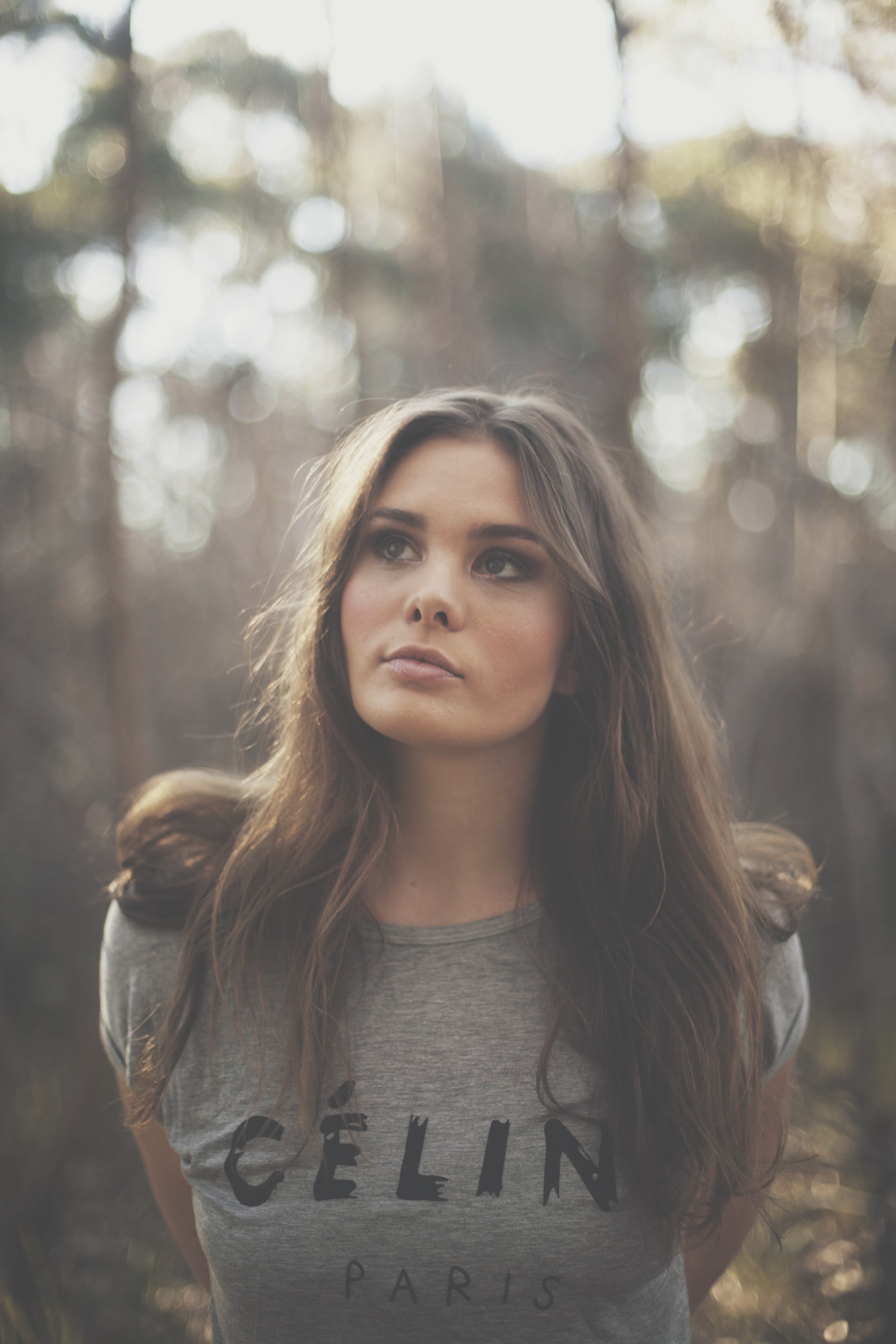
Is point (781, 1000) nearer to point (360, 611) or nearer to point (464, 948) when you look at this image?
point (464, 948)

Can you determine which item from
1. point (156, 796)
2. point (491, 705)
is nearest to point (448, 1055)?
point (491, 705)

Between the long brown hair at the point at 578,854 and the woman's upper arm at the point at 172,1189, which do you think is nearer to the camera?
the long brown hair at the point at 578,854

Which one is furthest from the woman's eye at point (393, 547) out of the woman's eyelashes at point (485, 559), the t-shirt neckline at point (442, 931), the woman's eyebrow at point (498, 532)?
the t-shirt neckline at point (442, 931)

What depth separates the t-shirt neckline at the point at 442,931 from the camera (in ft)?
4.70

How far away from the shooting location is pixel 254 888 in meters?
1.48

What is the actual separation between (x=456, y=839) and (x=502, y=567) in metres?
0.50

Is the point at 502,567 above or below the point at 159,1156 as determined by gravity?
above

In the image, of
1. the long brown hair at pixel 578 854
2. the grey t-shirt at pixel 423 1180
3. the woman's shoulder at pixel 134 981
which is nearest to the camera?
the grey t-shirt at pixel 423 1180

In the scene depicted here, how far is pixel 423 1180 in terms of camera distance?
48.8 inches

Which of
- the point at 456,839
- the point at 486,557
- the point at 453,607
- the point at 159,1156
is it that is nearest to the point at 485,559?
the point at 486,557

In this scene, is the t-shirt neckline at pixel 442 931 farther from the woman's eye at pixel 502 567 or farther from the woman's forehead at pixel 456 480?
the woman's forehead at pixel 456 480

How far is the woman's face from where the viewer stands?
1.36 m

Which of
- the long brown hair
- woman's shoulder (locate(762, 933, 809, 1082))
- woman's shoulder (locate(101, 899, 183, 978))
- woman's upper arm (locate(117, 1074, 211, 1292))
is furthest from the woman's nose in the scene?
woman's upper arm (locate(117, 1074, 211, 1292))

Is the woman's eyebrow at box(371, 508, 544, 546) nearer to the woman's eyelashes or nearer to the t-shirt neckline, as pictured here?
the woman's eyelashes
